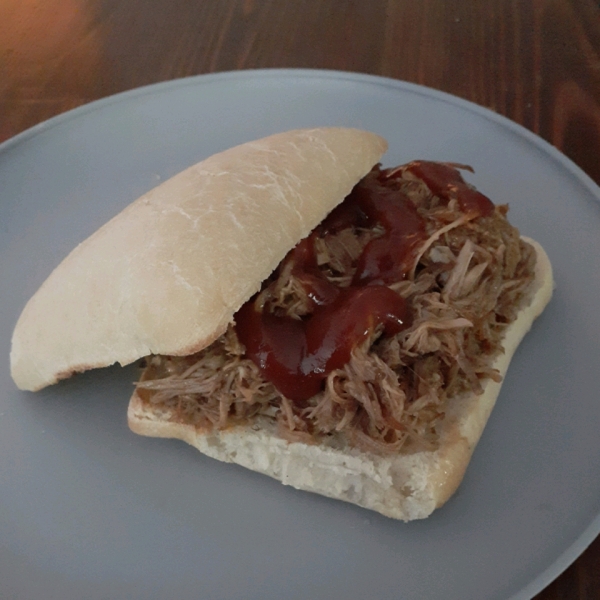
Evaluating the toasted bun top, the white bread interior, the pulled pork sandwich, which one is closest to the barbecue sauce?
the pulled pork sandwich

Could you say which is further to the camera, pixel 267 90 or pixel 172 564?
pixel 267 90

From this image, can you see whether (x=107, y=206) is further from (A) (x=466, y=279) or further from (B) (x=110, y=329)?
(A) (x=466, y=279)

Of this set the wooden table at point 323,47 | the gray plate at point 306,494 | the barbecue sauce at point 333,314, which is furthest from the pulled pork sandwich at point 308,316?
the wooden table at point 323,47

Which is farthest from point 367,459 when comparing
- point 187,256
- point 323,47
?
point 323,47

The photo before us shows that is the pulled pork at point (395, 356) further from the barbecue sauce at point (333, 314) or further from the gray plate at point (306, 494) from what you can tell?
the gray plate at point (306, 494)

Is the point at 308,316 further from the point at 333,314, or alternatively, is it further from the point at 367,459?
the point at 367,459

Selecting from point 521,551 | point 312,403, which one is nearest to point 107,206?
point 312,403

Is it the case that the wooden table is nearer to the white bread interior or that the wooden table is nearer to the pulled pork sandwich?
the pulled pork sandwich

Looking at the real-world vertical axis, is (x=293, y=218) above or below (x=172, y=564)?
above
